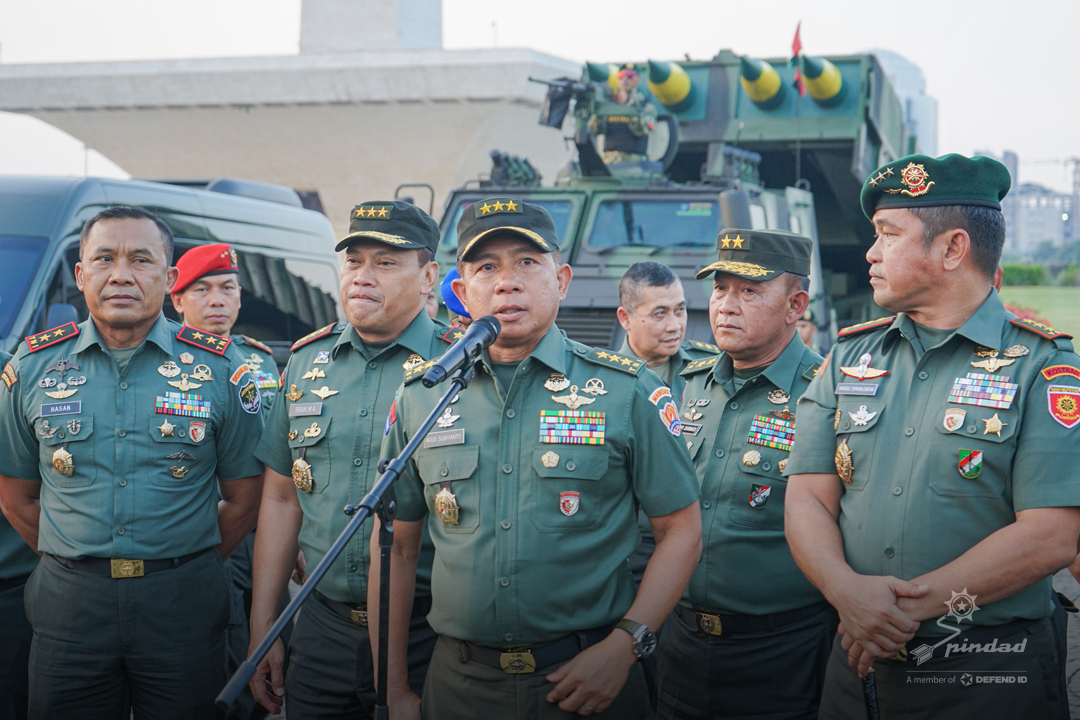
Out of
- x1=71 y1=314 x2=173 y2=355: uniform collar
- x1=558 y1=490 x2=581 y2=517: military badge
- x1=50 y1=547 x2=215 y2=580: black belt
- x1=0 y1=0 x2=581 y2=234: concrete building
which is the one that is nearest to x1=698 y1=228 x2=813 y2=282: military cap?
x1=558 y1=490 x2=581 y2=517: military badge

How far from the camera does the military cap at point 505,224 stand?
2.55m

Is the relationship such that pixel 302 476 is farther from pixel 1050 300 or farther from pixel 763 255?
pixel 1050 300

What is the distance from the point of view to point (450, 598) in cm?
250

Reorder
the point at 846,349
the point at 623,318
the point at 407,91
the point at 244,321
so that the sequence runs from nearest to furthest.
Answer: the point at 846,349, the point at 623,318, the point at 244,321, the point at 407,91

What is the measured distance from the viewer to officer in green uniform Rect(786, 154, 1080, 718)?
7.62 ft

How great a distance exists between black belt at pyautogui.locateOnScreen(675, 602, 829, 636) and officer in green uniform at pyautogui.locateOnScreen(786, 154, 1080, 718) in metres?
0.46

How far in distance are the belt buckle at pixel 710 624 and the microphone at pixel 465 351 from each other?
4.42 ft

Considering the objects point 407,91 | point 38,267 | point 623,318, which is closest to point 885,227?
point 623,318

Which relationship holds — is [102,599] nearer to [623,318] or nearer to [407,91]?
[623,318]

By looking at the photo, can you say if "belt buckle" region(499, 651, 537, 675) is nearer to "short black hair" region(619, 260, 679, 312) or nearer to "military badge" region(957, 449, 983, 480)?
"military badge" region(957, 449, 983, 480)

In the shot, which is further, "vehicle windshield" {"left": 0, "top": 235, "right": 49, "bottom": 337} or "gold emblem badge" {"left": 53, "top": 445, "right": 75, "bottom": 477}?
"vehicle windshield" {"left": 0, "top": 235, "right": 49, "bottom": 337}

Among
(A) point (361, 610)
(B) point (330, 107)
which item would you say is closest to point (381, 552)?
(A) point (361, 610)

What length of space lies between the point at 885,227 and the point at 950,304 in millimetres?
253

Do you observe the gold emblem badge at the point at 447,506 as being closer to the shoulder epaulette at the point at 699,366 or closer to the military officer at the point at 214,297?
the shoulder epaulette at the point at 699,366
